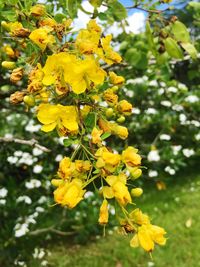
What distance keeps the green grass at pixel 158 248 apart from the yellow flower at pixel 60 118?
7.64 feet

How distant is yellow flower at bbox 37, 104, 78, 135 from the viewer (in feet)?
2.89

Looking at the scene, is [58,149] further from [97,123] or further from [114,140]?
[97,123]

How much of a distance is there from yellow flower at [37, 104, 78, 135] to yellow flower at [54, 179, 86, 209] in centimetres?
9

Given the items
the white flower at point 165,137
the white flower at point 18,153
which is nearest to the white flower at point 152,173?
the white flower at point 165,137

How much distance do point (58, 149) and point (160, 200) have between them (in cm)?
95

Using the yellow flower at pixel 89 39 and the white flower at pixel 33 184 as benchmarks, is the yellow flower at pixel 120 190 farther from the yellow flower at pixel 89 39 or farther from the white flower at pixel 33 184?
the white flower at pixel 33 184

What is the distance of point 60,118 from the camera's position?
35.0 inches

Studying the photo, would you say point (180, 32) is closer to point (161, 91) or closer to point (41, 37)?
point (41, 37)

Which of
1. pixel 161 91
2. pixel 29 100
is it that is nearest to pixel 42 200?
pixel 161 91

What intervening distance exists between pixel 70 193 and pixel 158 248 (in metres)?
2.61

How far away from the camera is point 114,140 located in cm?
457

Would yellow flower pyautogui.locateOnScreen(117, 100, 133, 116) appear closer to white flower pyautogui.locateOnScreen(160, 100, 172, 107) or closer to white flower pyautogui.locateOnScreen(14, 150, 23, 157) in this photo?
white flower pyautogui.locateOnScreen(14, 150, 23, 157)

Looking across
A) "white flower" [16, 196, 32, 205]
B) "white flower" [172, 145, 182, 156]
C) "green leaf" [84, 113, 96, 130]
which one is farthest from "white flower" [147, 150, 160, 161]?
"green leaf" [84, 113, 96, 130]

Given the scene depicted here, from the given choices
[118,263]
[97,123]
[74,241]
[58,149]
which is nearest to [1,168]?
→ [58,149]
